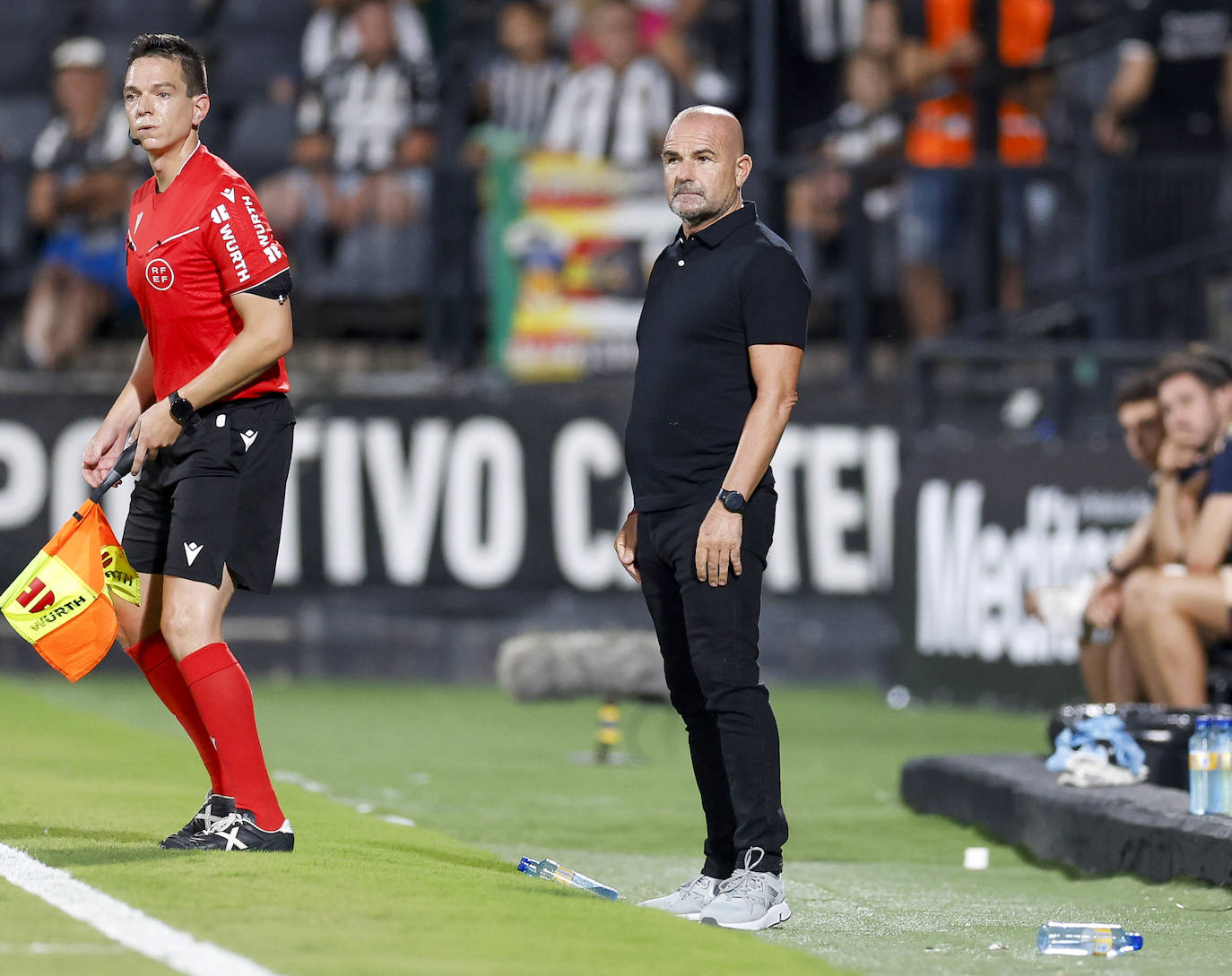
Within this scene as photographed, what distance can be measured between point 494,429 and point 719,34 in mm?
3970

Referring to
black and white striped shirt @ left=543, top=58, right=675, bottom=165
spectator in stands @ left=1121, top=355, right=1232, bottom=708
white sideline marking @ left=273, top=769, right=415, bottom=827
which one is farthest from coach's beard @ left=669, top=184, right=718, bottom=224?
black and white striped shirt @ left=543, top=58, right=675, bottom=165

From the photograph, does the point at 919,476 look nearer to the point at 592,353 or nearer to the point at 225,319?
the point at 592,353

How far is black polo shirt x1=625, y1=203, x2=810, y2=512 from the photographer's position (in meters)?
5.91

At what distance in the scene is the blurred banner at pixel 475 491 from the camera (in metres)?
15.4

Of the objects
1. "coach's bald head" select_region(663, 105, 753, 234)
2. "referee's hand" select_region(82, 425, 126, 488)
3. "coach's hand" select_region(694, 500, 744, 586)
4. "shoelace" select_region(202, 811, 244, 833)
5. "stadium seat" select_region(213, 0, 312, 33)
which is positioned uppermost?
"stadium seat" select_region(213, 0, 312, 33)

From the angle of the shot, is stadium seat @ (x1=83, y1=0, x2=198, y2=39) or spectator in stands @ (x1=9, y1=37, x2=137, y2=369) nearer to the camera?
spectator in stands @ (x1=9, y1=37, x2=137, y2=369)

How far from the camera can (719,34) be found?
1741 cm

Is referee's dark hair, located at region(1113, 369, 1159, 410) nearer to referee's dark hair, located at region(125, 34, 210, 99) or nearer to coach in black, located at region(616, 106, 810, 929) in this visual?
coach in black, located at region(616, 106, 810, 929)

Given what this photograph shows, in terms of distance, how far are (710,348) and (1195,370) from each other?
13.1 feet

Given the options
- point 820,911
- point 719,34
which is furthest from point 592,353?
point 820,911

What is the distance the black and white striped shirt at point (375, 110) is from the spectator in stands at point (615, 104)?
102cm

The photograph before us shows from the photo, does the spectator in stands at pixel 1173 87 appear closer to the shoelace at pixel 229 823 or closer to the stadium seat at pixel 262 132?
the stadium seat at pixel 262 132

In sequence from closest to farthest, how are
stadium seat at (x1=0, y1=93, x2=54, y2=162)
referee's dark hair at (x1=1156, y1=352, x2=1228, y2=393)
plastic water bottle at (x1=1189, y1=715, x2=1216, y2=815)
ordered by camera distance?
plastic water bottle at (x1=1189, y1=715, x2=1216, y2=815), referee's dark hair at (x1=1156, y1=352, x2=1228, y2=393), stadium seat at (x1=0, y1=93, x2=54, y2=162)

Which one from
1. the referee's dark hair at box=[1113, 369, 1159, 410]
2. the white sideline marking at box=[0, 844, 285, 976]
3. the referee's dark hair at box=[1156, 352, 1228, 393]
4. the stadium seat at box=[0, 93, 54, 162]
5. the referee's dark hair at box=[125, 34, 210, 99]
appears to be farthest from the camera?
the stadium seat at box=[0, 93, 54, 162]
